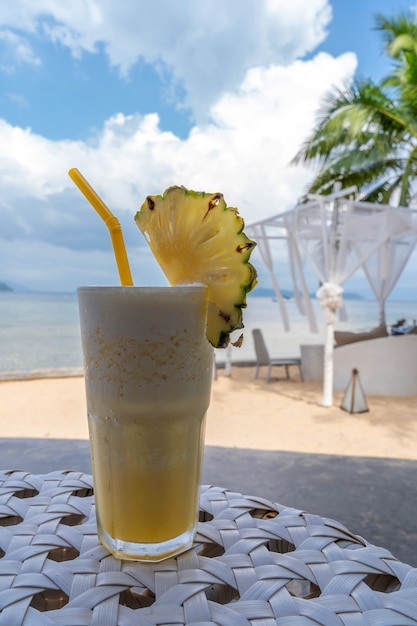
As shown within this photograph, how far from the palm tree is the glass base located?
6.69m

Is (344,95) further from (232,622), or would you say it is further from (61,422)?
(232,622)

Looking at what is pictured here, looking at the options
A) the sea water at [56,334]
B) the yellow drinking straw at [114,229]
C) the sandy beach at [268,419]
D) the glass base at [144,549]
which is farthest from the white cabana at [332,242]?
the glass base at [144,549]

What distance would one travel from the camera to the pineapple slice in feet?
1.50

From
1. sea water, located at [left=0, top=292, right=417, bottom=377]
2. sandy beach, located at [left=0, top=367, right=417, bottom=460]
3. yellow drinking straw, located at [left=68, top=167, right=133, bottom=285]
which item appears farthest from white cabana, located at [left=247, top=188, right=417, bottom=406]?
yellow drinking straw, located at [left=68, top=167, right=133, bottom=285]

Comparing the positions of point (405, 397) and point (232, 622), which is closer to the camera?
point (232, 622)

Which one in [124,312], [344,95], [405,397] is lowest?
[405,397]

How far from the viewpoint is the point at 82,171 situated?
0.60 metres

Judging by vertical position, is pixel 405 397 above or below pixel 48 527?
below

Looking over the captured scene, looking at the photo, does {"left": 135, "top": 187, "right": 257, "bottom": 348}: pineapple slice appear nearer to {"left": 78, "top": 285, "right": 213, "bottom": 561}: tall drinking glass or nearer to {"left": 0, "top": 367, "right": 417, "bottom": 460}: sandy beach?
{"left": 78, "top": 285, "right": 213, "bottom": 561}: tall drinking glass

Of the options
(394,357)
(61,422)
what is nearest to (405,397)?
(394,357)

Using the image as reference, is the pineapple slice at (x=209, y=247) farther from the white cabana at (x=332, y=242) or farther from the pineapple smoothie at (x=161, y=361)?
the white cabana at (x=332, y=242)

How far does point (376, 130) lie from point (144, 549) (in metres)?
8.04

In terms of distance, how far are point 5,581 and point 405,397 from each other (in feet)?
17.8

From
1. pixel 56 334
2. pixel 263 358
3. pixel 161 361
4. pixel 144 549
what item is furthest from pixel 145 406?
pixel 56 334
